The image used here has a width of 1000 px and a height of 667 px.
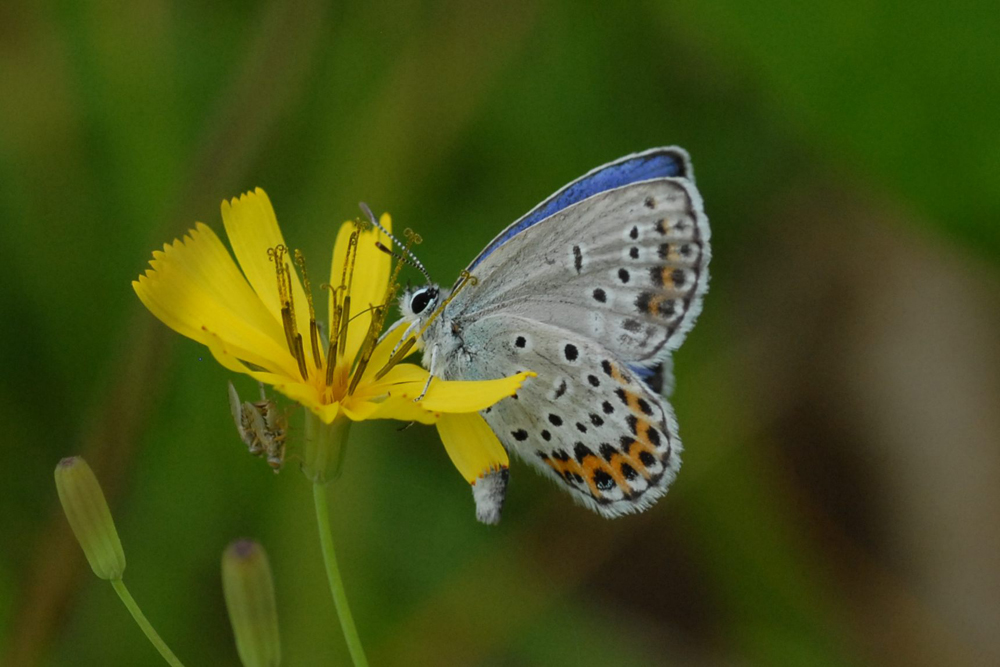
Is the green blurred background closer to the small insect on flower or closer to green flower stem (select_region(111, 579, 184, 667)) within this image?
the small insect on flower

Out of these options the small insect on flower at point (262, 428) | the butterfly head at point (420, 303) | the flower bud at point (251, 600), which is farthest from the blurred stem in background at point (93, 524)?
the butterfly head at point (420, 303)

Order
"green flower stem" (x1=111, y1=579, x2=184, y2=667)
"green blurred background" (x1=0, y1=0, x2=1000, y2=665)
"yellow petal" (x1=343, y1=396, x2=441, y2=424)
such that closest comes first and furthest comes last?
"green flower stem" (x1=111, y1=579, x2=184, y2=667), "yellow petal" (x1=343, y1=396, x2=441, y2=424), "green blurred background" (x1=0, y1=0, x2=1000, y2=665)

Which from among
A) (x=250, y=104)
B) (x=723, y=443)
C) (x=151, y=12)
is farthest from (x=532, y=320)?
(x=151, y=12)

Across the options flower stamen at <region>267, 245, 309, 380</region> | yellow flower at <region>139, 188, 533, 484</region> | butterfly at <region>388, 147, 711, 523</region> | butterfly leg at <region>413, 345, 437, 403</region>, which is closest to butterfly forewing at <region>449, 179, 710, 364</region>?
butterfly at <region>388, 147, 711, 523</region>

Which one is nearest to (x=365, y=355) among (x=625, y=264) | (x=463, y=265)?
(x=625, y=264)

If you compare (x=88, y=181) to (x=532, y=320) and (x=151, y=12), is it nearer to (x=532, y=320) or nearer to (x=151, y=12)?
(x=151, y=12)

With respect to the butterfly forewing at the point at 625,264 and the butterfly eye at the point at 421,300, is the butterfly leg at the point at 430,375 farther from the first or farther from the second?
the butterfly forewing at the point at 625,264
